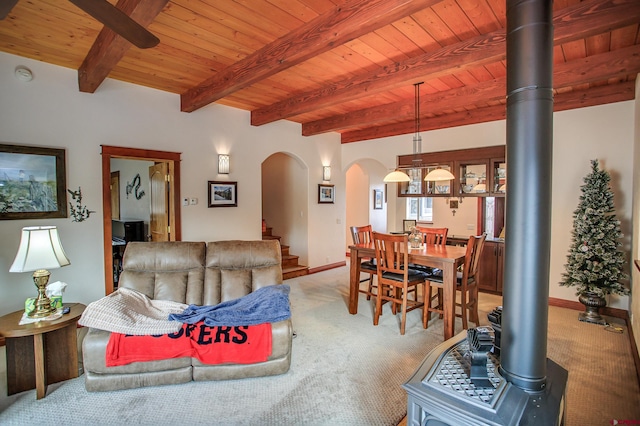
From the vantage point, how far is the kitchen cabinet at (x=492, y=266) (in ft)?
15.7

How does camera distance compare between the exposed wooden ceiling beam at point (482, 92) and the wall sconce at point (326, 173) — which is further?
the wall sconce at point (326, 173)

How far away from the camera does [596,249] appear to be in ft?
11.9

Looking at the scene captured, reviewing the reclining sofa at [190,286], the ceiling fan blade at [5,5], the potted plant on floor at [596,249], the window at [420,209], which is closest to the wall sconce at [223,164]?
the reclining sofa at [190,286]

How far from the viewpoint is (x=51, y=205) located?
350cm

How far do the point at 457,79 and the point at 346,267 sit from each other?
13.8 feet

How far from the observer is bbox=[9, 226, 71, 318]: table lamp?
2428 mm

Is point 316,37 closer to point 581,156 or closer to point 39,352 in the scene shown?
point 39,352

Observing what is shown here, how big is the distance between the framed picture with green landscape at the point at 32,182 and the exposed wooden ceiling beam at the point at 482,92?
3701 millimetres

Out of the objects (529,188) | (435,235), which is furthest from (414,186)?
(529,188)

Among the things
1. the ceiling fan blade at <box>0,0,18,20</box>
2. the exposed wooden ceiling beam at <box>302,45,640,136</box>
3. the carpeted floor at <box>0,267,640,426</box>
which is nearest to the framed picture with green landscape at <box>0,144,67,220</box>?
the carpeted floor at <box>0,267,640,426</box>

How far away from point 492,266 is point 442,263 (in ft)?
6.93

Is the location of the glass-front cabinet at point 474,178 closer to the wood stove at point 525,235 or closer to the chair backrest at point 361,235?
the chair backrest at point 361,235

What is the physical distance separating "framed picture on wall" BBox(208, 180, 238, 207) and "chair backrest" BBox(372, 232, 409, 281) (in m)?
2.50

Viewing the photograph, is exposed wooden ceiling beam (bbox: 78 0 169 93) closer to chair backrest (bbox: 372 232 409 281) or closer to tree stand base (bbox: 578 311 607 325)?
chair backrest (bbox: 372 232 409 281)
